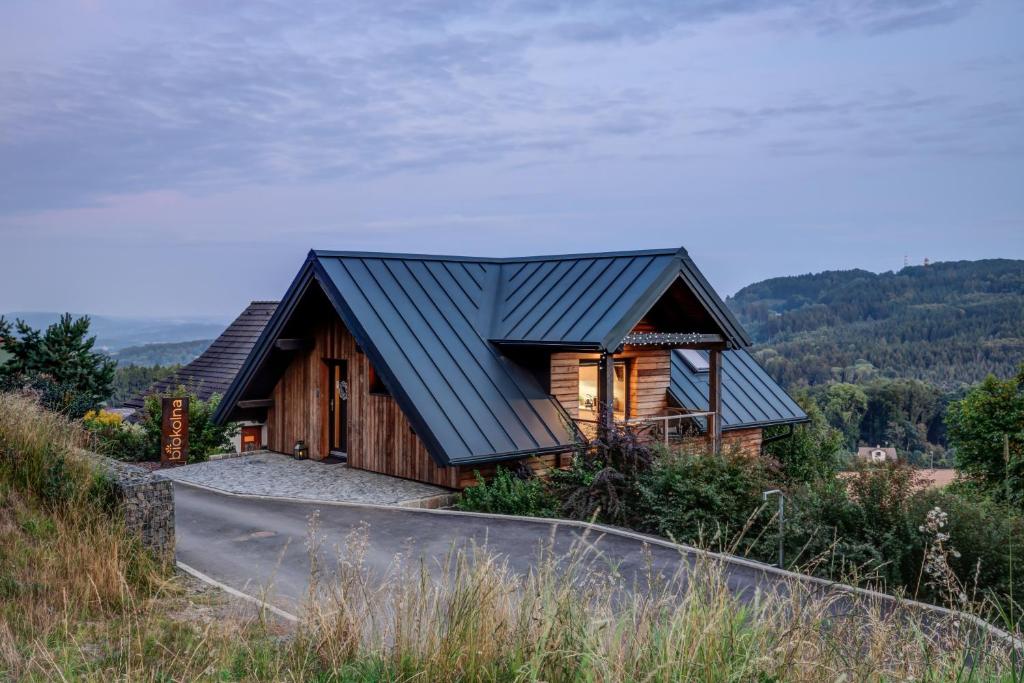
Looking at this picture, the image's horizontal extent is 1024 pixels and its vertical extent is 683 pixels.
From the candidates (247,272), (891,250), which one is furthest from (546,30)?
(891,250)

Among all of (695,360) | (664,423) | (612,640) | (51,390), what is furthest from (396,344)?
(612,640)

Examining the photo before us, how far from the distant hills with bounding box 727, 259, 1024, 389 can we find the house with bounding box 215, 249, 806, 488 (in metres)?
25.9

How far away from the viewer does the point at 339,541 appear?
9.84m

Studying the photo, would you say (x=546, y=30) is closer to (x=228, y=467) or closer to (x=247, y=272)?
(x=247, y=272)

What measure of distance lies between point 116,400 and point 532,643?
3531cm

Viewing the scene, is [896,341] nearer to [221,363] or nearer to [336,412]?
[221,363]

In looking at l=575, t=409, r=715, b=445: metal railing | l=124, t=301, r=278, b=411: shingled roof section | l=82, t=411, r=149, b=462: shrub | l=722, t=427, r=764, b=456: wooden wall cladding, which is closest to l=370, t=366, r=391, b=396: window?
l=575, t=409, r=715, b=445: metal railing

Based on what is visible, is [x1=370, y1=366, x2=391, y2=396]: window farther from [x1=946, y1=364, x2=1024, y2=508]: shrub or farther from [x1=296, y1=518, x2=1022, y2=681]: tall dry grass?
[x1=946, y1=364, x2=1024, y2=508]: shrub

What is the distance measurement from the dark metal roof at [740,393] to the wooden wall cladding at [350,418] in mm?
6413

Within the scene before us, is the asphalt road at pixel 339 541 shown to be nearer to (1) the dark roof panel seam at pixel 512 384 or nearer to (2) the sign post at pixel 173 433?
(1) the dark roof panel seam at pixel 512 384

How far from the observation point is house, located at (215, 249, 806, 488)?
45.0 ft

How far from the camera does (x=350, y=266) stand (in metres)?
15.5

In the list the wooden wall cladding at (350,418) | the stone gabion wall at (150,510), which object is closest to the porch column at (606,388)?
the wooden wall cladding at (350,418)

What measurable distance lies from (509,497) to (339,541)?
3176 millimetres
